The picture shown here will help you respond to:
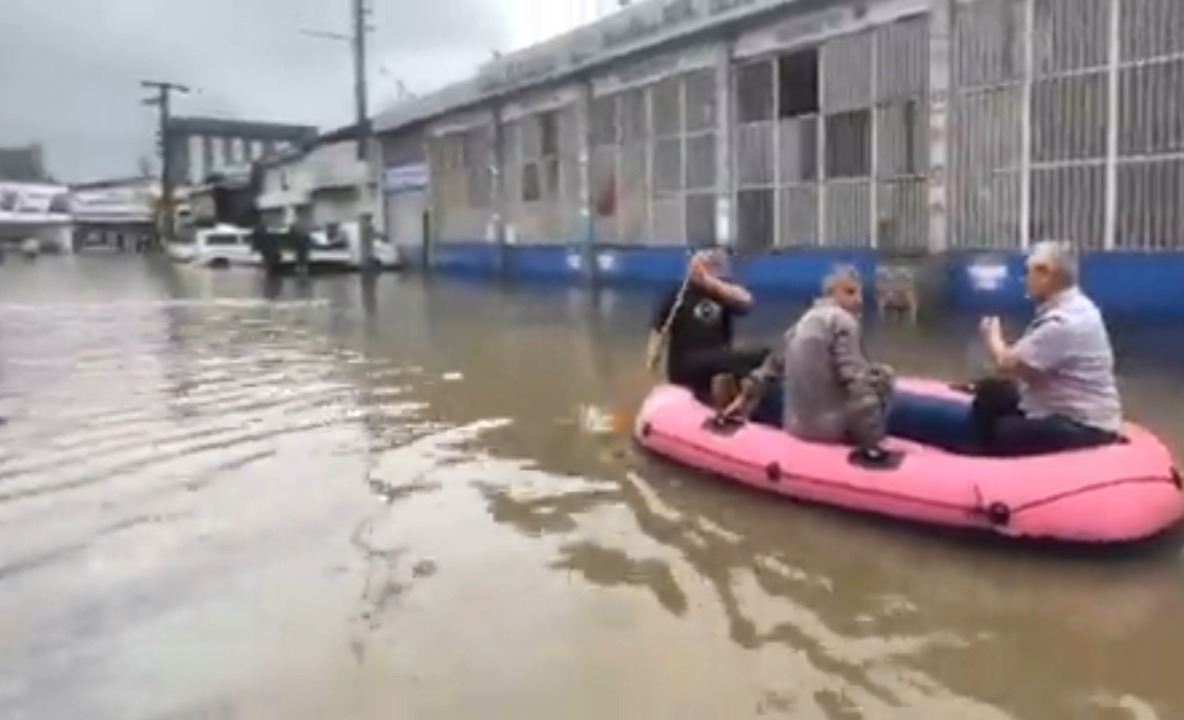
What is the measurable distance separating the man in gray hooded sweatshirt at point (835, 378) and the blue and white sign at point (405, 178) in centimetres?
3372

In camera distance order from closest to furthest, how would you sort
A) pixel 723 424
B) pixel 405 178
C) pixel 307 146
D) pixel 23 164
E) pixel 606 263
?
1. pixel 723 424
2. pixel 606 263
3. pixel 405 178
4. pixel 307 146
5. pixel 23 164

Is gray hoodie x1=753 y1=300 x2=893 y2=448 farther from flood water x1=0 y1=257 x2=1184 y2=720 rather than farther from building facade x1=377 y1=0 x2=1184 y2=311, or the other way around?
building facade x1=377 y1=0 x2=1184 y2=311

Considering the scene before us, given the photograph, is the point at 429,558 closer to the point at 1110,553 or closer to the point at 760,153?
the point at 1110,553

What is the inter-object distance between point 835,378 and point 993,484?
114cm

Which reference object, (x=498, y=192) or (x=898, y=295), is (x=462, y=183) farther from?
(x=898, y=295)

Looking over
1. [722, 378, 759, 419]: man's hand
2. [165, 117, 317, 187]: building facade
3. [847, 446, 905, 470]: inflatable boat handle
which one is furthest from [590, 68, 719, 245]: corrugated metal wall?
[165, 117, 317, 187]: building facade

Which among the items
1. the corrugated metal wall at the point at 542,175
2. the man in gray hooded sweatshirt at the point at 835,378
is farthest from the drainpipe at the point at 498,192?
the man in gray hooded sweatshirt at the point at 835,378

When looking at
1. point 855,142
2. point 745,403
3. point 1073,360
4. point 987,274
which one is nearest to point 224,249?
point 855,142

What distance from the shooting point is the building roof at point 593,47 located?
2398cm

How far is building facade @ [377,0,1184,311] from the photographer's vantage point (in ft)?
52.5

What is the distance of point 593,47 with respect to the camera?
30.9 metres

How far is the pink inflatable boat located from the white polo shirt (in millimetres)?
223

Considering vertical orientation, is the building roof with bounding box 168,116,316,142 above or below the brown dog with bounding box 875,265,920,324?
above

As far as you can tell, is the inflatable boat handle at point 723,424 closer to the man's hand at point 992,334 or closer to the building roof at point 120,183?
the man's hand at point 992,334
